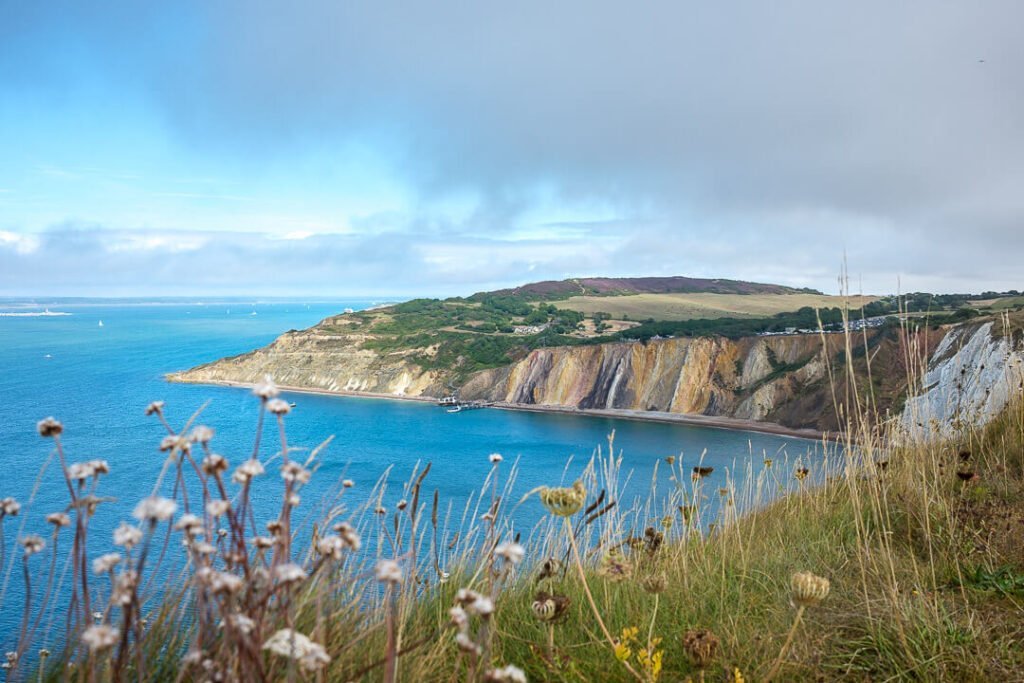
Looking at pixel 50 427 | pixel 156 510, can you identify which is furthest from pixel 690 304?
pixel 156 510

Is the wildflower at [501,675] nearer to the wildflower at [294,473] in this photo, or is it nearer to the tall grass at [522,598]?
the tall grass at [522,598]

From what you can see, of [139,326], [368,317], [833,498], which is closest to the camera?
[833,498]

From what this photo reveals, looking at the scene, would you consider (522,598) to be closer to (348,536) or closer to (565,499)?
(565,499)

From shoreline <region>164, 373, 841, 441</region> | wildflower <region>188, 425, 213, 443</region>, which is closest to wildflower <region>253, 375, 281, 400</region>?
wildflower <region>188, 425, 213, 443</region>

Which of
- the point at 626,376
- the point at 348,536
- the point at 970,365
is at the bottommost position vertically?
the point at 626,376

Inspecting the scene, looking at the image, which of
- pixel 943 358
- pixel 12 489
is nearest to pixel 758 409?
pixel 943 358

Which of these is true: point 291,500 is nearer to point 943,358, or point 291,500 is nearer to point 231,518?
point 231,518

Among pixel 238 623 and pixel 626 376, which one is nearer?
pixel 238 623
